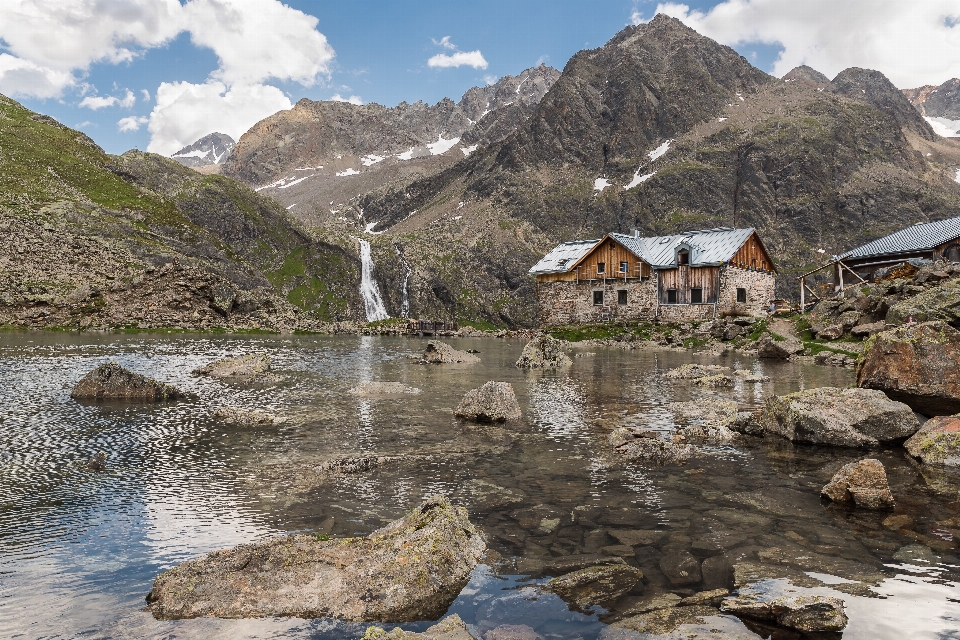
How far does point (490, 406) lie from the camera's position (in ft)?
67.9

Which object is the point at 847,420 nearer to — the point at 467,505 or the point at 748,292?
the point at 467,505

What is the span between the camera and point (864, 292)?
171ft

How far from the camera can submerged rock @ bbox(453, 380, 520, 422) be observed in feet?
67.3

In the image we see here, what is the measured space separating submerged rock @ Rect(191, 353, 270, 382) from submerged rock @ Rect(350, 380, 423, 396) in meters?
8.21

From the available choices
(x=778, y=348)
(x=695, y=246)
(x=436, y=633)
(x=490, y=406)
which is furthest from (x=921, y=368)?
(x=695, y=246)

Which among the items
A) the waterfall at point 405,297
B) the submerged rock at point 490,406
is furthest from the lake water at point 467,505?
the waterfall at point 405,297

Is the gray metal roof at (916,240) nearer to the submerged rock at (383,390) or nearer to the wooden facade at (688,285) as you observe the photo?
the wooden facade at (688,285)

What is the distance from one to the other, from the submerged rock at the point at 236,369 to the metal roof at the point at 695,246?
59215 millimetres

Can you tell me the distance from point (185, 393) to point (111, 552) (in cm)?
1857

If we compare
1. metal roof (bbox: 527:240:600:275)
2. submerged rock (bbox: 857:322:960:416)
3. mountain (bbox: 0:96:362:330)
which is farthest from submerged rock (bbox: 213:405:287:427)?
mountain (bbox: 0:96:362:330)

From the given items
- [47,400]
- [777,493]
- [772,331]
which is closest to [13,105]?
[47,400]

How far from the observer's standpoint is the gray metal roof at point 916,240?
203 ft

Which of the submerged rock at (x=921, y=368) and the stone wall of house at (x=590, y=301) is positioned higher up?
the stone wall of house at (x=590, y=301)

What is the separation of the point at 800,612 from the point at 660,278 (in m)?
76.3
